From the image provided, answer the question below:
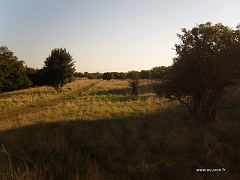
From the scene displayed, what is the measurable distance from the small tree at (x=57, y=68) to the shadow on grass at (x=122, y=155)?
1047 inches

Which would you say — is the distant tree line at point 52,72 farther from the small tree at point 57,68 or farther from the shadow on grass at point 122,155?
the shadow on grass at point 122,155

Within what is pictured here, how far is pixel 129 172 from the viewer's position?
4.64 m

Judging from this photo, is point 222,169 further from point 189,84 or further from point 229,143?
point 189,84

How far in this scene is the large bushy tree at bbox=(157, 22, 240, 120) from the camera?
348 inches

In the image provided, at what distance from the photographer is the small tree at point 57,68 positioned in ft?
110

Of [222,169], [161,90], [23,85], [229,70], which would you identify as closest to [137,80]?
[161,90]

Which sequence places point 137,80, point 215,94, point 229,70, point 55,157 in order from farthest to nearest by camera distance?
point 137,80 → point 215,94 → point 229,70 → point 55,157

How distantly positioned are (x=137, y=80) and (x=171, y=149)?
21795mm

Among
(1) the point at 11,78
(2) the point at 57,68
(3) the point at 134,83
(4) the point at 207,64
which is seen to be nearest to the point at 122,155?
(4) the point at 207,64

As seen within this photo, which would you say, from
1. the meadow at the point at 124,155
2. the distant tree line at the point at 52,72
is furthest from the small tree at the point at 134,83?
the meadow at the point at 124,155

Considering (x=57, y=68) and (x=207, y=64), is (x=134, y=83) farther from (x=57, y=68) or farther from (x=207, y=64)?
(x=207, y=64)

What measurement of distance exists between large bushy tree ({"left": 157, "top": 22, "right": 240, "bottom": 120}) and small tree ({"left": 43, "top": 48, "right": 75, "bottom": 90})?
88.4 ft

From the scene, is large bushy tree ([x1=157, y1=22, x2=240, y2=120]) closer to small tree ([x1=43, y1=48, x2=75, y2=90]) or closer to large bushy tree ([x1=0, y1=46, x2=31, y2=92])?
small tree ([x1=43, y1=48, x2=75, y2=90])

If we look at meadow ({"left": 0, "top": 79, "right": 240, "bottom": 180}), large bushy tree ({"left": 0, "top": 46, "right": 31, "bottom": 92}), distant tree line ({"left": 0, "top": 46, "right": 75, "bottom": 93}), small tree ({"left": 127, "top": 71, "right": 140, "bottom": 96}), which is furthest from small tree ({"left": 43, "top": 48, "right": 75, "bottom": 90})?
meadow ({"left": 0, "top": 79, "right": 240, "bottom": 180})
